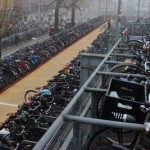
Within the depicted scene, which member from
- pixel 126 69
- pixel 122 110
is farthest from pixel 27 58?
pixel 122 110

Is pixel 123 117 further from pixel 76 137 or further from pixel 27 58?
pixel 27 58

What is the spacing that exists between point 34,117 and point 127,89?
3.63 meters

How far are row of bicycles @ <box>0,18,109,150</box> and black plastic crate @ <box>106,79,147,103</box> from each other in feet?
8.42

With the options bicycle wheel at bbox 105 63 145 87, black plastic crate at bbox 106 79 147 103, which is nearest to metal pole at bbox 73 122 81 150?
black plastic crate at bbox 106 79 147 103

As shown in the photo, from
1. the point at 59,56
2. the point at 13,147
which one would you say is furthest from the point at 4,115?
the point at 59,56

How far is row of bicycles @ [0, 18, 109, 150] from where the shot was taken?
7.07 meters

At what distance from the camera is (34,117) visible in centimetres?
800

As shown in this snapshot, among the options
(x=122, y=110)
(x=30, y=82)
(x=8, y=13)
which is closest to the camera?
(x=122, y=110)

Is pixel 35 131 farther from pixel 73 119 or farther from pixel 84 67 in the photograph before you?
pixel 73 119

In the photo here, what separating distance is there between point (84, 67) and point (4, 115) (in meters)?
4.42

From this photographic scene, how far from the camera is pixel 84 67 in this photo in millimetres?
7176

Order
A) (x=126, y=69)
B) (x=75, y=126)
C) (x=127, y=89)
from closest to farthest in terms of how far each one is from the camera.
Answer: (x=75, y=126) → (x=127, y=89) → (x=126, y=69)

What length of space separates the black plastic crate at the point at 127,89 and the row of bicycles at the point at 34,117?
2.57 metres

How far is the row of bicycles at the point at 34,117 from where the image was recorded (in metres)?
7.07
